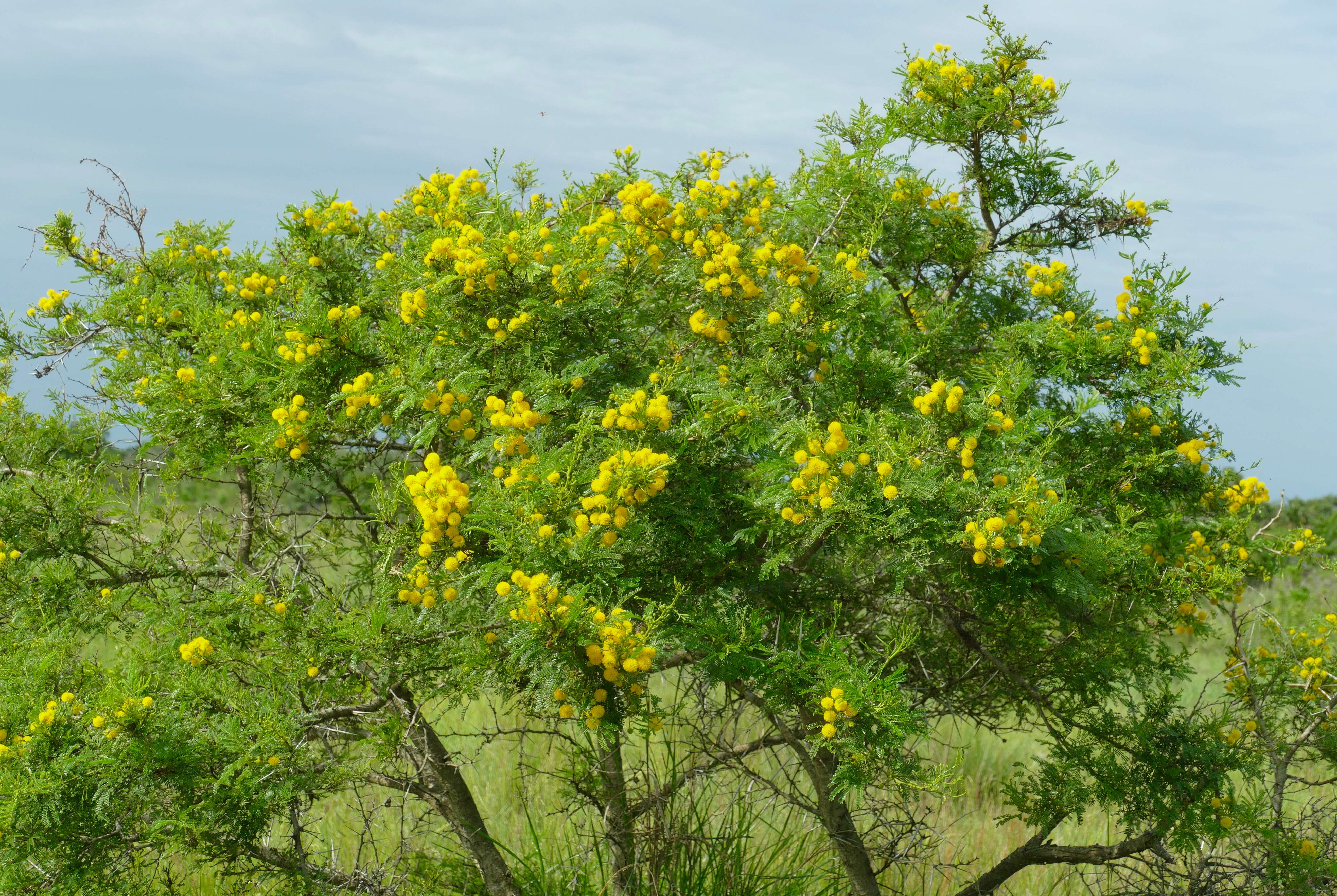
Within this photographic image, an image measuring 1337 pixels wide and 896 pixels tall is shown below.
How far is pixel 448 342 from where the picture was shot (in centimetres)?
304

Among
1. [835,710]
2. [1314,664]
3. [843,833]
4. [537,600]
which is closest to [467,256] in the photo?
[537,600]

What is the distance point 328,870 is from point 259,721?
1.26m

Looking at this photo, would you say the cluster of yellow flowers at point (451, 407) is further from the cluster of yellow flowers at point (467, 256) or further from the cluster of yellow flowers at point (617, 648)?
the cluster of yellow flowers at point (617, 648)

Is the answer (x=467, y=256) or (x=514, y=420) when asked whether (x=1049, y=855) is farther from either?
(x=467, y=256)

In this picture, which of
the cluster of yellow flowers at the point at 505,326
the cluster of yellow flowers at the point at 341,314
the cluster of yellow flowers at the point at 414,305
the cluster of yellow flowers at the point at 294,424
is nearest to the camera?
the cluster of yellow flowers at the point at 505,326

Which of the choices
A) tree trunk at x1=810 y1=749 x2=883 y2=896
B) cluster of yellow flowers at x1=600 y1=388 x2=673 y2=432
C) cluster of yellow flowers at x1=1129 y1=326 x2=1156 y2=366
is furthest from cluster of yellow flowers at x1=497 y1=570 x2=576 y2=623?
cluster of yellow flowers at x1=1129 y1=326 x2=1156 y2=366

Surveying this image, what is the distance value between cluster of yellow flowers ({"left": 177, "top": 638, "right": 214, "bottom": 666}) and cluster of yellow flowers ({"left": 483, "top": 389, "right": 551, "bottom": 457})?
108cm

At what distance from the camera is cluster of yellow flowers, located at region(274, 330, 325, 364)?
10.4 ft

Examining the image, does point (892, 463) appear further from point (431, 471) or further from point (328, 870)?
point (328, 870)

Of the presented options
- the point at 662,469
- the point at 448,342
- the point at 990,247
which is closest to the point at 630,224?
the point at 448,342

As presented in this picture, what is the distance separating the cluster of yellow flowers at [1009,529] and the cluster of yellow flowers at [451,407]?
4.70 feet

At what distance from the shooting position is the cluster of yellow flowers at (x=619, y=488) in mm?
2473

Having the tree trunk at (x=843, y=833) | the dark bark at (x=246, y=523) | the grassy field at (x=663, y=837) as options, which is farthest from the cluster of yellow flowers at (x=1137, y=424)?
the dark bark at (x=246, y=523)

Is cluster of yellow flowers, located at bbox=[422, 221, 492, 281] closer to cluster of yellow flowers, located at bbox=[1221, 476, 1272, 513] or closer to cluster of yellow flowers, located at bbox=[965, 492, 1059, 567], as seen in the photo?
cluster of yellow flowers, located at bbox=[965, 492, 1059, 567]
